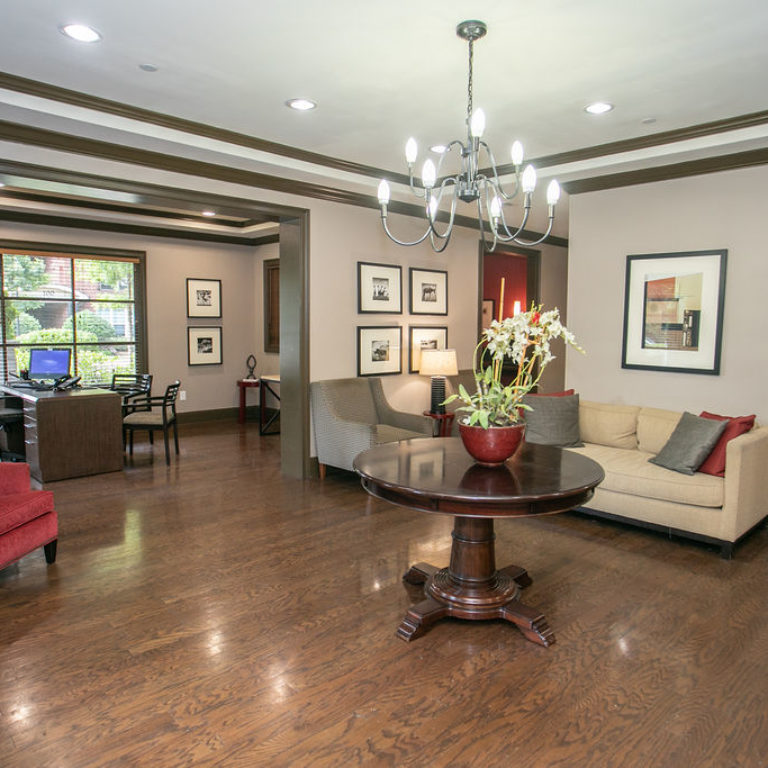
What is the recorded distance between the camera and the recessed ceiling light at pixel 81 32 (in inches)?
110

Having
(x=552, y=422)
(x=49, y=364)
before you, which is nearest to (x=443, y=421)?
(x=552, y=422)

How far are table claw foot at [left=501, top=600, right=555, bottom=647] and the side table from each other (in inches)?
127

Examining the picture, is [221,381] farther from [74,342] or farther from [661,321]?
[661,321]

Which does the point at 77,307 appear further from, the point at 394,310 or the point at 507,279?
the point at 507,279

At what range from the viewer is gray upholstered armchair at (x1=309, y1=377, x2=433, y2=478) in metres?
5.24

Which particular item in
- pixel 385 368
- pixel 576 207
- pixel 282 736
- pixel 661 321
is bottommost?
pixel 282 736

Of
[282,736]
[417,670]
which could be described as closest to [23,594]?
[282,736]

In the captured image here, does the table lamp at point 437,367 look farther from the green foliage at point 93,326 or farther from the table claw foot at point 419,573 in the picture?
the green foliage at point 93,326

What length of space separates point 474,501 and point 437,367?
3709 mm

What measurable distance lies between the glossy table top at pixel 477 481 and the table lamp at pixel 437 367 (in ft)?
9.56

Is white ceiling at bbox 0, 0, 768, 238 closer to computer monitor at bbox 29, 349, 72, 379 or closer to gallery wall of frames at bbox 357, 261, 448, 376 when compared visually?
gallery wall of frames at bbox 357, 261, 448, 376

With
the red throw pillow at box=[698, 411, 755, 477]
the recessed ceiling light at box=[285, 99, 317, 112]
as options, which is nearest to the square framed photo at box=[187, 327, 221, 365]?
the recessed ceiling light at box=[285, 99, 317, 112]

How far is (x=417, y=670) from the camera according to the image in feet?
8.43

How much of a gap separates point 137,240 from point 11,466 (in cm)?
481
